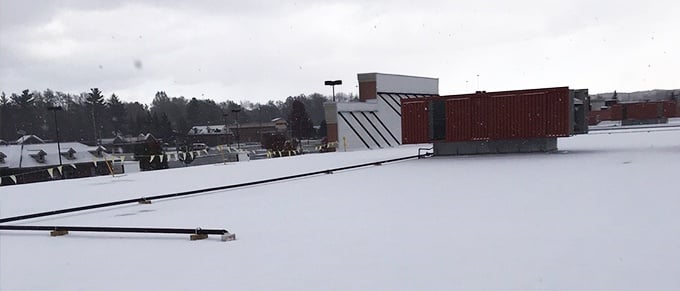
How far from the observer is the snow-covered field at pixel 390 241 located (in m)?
4.28

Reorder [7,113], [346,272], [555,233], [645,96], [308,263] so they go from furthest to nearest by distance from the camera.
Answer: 1. [645,96]
2. [7,113]
3. [555,233]
4. [308,263]
5. [346,272]

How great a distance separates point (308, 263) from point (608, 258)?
3.10 m

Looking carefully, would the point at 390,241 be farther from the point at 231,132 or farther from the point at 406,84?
the point at 231,132

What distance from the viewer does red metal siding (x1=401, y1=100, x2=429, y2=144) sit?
63.3 ft

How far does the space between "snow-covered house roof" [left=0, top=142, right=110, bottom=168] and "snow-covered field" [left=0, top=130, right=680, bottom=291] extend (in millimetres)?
40332

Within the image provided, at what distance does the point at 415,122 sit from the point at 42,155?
138 ft

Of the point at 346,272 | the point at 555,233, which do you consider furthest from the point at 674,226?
the point at 346,272

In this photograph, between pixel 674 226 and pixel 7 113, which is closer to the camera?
pixel 674 226

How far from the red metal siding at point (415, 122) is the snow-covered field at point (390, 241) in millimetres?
8739

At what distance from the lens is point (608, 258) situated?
14.9 feet

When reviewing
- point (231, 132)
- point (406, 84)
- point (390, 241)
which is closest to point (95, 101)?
point (231, 132)

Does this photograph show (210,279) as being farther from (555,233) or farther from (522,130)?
(522,130)

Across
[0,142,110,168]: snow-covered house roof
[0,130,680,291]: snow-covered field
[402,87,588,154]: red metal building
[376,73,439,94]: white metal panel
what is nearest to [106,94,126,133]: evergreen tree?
[0,142,110,168]: snow-covered house roof

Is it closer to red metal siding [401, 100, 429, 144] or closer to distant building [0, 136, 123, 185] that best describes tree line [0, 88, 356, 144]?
distant building [0, 136, 123, 185]
